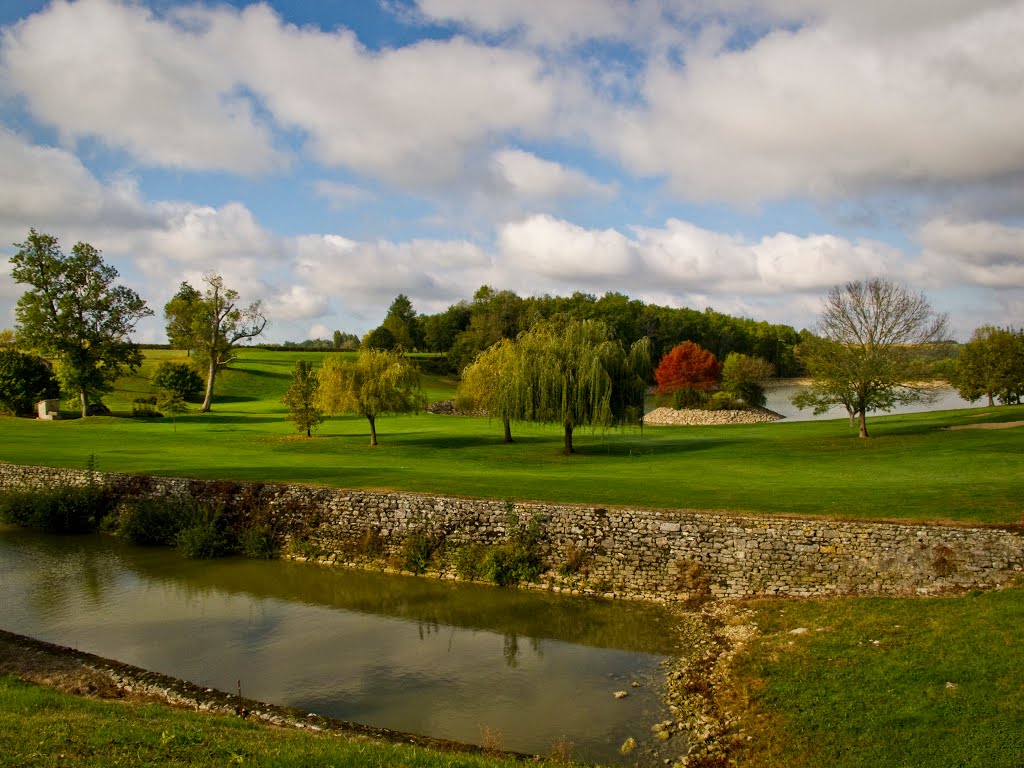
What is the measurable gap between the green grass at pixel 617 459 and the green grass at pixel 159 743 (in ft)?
41.8

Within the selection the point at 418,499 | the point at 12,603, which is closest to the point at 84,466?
the point at 12,603

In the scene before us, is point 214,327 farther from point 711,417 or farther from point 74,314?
point 711,417

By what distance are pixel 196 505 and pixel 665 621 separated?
54.4 feet

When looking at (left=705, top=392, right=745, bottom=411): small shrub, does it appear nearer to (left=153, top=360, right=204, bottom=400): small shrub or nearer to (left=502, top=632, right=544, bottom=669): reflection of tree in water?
(left=153, top=360, right=204, bottom=400): small shrub

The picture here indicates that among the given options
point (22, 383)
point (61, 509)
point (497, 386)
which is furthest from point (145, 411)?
point (497, 386)

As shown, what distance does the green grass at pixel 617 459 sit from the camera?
71.5 feet

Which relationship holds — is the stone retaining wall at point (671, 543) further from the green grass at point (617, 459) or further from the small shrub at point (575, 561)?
the green grass at point (617, 459)

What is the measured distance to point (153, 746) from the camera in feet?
28.2

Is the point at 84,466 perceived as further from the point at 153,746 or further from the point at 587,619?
the point at 153,746

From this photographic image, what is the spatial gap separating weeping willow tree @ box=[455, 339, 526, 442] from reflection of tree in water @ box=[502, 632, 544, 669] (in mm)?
17946

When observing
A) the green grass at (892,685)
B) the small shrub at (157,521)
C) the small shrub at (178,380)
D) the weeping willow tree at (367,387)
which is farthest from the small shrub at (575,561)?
the small shrub at (178,380)

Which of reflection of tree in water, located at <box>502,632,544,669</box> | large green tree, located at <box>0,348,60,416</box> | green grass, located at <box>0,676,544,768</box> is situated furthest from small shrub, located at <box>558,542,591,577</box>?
large green tree, located at <box>0,348,60,416</box>

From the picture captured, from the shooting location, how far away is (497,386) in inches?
1410

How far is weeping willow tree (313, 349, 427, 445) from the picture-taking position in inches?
1476
